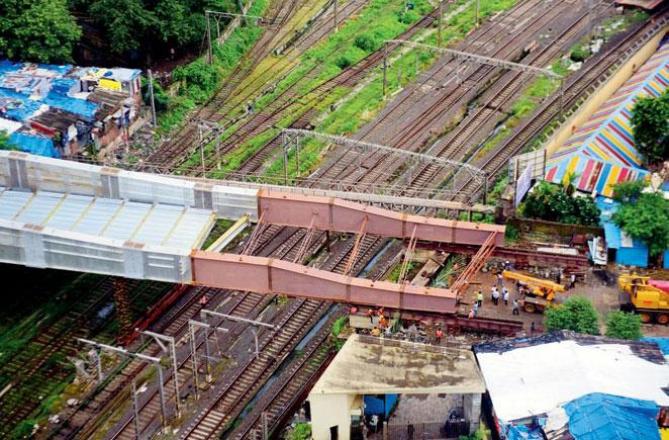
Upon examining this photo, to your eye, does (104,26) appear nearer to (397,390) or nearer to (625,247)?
(625,247)

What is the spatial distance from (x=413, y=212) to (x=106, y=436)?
2543 centimetres

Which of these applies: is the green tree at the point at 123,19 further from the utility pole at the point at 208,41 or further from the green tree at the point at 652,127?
the green tree at the point at 652,127

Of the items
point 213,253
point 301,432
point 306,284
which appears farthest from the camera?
point 213,253

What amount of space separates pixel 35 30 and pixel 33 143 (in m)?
11.3

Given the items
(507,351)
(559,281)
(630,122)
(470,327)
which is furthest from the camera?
(630,122)

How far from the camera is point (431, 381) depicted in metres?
54.6

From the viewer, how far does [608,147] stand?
258ft

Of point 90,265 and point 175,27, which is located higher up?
point 175,27

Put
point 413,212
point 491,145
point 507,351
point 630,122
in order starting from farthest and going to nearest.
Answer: point 491,145
point 630,122
point 413,212
point 507,351

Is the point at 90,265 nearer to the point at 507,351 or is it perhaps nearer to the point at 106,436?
the point at 106,436

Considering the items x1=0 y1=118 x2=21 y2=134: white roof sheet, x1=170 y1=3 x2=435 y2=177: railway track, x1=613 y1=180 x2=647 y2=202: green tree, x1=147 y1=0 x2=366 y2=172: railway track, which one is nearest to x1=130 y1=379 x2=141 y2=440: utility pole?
x1=170 y1=3 x2=435 y2=177: railway track

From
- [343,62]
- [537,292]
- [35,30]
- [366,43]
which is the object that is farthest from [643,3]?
[35,30]

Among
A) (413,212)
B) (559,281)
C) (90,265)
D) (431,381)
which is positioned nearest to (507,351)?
(431,381)

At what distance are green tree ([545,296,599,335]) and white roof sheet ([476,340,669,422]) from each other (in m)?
2.55
